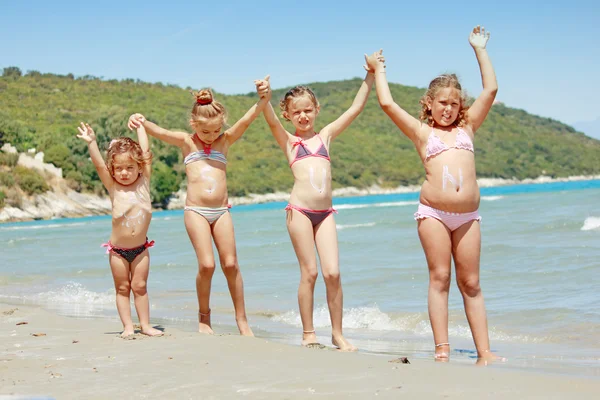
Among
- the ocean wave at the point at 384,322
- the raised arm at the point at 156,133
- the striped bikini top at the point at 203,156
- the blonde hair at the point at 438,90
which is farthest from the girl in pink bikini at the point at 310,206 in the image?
the ocean wave at the point at 384,322

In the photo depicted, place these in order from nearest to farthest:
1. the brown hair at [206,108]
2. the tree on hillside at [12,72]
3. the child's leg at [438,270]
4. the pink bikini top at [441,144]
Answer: the child's leg at [438,270] → the pink bikini top at [441,144] → the brown hair at [206,108] → the tree on hillside at [12,72]

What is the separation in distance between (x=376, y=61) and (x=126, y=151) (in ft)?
6.83

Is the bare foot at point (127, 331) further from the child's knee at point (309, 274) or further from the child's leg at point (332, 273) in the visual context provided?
the child's leg at point (332, 273)

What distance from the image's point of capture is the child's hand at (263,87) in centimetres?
584

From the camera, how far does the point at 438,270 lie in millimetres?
5039

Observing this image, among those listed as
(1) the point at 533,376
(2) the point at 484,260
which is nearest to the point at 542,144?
(2) the point at 484,260

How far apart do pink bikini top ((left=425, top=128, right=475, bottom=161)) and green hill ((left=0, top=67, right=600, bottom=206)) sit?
157ft

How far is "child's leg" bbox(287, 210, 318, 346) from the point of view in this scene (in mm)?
5539

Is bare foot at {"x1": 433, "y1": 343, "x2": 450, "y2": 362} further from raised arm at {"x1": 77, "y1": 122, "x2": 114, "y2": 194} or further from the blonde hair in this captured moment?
raised arm at {"x1": 77, "y1": 122, "x2": 114, "y2": 194}

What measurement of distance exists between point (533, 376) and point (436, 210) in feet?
4.71

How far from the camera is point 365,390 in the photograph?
12.2 ft

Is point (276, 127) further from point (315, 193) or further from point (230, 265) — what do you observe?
point (230, 265)

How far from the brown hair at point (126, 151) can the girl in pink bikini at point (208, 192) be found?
0.16 metres

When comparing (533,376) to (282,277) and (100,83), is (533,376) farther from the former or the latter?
(100,83)
